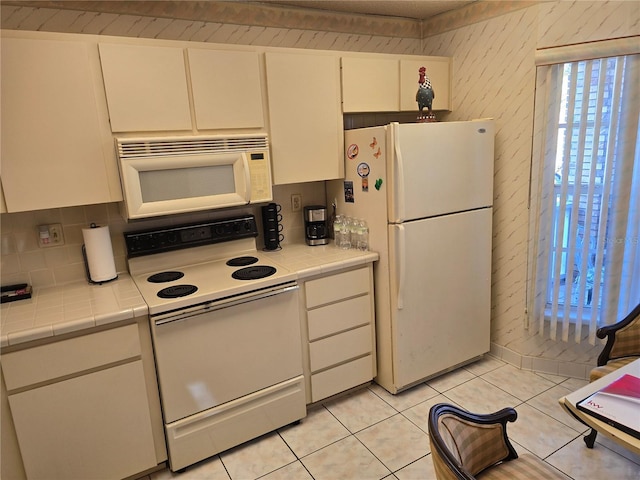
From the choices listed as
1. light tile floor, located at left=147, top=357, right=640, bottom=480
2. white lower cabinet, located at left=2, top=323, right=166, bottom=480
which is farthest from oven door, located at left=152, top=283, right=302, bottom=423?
light tile floor, located at left=147, top=357, right=640, bottom=480

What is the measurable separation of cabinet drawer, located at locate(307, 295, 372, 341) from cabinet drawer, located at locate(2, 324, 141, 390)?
37.4 inches

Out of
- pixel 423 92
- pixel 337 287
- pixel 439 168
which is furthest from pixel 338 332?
pixel 423 92

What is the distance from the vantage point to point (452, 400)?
8.53 ft

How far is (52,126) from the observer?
1897 mm

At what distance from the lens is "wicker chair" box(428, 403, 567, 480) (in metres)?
1.29

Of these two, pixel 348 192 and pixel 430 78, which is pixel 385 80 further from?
pixel 348 192

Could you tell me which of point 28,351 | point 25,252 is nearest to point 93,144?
point 25,252

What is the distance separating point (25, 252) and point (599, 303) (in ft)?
10.5

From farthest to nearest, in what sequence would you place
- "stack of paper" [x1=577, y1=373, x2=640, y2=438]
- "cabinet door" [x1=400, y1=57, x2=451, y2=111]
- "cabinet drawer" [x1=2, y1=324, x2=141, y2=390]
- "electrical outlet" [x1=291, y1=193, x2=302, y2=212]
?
"electrical outlet" [x1=291, y1=193, x2=302, y2=212], "cabinet door" [x1=400, y1=57, x2=451, y2=111], "cabinet drawer" [x1=2, y1=324, x2=141, y2=390], "stack of paper" [x1=577, y1=373, x2=640, y2=438]

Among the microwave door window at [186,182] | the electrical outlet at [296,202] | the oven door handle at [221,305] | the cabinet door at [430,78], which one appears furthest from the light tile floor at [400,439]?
the cabinet door at [430,78]

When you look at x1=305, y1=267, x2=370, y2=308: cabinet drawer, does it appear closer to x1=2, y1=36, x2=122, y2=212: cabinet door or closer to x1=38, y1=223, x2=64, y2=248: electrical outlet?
x1=2, y1=36, x2=122, y2=212: cabinet door

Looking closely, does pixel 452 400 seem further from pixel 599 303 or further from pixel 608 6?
pixel 608 6

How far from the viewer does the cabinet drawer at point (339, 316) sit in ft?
8.05

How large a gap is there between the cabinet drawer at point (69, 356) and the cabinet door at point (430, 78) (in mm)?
2162
